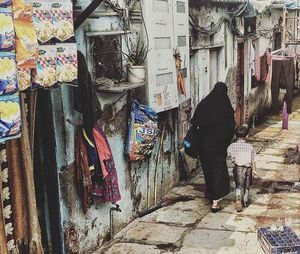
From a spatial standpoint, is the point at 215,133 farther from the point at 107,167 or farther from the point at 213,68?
the point at 213,68

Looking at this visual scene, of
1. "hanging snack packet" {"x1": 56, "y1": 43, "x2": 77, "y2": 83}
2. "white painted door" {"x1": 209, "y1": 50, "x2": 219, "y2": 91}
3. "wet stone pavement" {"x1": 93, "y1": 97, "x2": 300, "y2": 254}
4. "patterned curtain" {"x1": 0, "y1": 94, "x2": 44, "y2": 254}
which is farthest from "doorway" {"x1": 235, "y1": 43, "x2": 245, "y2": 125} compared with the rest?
"patterned curtain" {"x1": 0, "y1": 94, "x2": 44, "y2": 254}

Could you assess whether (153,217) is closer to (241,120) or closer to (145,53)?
(145,53)

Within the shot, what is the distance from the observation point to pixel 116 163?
7027mm

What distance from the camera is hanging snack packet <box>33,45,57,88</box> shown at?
4.39m

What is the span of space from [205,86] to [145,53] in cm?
386

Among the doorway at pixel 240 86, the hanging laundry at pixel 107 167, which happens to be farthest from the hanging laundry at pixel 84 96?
the doorway at pixel 240 86

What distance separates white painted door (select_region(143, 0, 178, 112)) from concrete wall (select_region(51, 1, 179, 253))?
54cm

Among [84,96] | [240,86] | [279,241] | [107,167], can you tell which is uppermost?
[84,96]

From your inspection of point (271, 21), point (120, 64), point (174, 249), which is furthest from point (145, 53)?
point (271, 21)

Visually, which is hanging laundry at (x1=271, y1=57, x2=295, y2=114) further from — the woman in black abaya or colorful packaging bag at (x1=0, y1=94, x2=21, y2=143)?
colorful packaging bag at (x1=0, y1=94, x2=21, y2=143)

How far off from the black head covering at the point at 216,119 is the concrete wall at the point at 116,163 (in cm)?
90

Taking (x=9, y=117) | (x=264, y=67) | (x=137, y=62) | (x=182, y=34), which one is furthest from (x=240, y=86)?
(x=9, y=117)

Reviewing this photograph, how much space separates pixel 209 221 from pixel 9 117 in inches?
181

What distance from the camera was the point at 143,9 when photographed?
7352 millimetres
